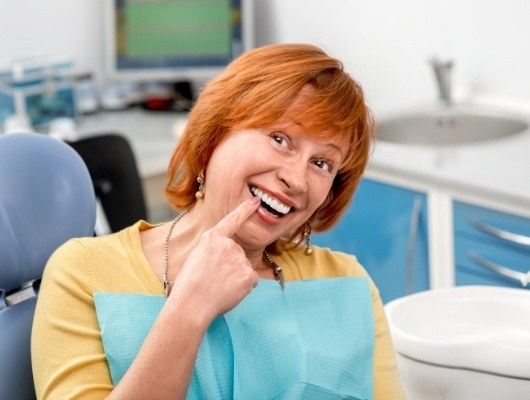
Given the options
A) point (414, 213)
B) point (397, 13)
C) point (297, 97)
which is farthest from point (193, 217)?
point (397, 13)

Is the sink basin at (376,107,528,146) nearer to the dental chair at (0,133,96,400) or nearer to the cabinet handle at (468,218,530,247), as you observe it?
the cabinet handle at (468,218,530,247)

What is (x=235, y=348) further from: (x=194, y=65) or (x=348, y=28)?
(x=194, y=65)

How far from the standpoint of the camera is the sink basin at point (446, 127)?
3049mm

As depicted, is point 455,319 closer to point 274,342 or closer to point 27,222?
point 274,342

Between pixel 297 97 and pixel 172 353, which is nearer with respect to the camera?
pixel 172 353

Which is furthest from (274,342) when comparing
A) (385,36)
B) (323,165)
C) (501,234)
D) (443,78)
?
(385,36)

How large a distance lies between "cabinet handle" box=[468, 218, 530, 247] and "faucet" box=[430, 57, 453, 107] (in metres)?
0.68

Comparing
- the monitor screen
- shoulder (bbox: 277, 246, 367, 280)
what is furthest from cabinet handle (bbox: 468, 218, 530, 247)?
the monitor screen

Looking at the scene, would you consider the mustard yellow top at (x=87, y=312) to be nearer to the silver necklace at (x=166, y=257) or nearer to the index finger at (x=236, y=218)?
the silver necklace at (x=166, y=257)

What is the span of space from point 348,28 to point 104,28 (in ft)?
3.45

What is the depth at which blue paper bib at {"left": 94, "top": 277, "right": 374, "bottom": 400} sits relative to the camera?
1.42 m

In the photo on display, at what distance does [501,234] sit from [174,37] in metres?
1.85

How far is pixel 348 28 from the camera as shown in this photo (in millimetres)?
3447

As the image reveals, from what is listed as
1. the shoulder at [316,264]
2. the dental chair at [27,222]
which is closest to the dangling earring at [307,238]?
the shoulder at [316,264]
